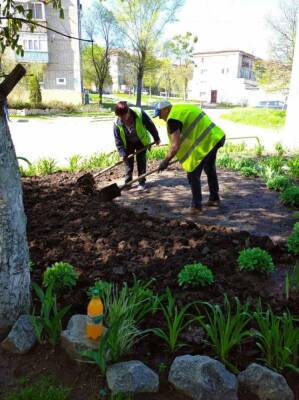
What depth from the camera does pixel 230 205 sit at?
5.47m

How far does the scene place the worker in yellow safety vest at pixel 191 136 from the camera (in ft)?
14.8

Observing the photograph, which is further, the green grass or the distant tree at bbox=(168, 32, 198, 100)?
the distant tree at bbox=(168, 32, 198, 100)

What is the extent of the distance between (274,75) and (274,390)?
26450 mm

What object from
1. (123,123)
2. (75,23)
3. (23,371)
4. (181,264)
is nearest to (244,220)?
(181,264)

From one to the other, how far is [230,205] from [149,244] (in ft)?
6.63

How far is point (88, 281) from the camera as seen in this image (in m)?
3.08

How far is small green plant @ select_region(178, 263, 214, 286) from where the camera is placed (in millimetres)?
2965

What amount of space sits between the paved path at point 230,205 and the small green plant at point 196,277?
1585mm

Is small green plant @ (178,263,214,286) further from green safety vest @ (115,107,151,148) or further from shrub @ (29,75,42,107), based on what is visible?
shrub @ (29,75,42,107)

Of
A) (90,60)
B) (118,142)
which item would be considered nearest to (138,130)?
(118,142)

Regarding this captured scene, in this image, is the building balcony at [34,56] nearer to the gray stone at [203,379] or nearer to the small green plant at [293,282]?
the small green plant at [293,282]

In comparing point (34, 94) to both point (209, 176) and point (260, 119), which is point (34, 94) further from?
point (209, 176)

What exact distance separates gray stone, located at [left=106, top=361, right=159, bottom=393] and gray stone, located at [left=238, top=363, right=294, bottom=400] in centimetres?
50

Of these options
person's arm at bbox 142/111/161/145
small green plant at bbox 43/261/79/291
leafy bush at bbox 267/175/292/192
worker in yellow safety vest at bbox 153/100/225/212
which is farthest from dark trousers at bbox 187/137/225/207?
small green plant at bbox 43/261/79/291
